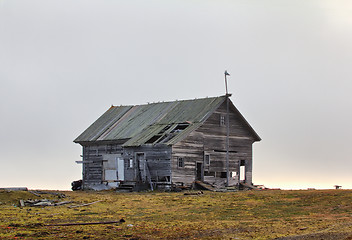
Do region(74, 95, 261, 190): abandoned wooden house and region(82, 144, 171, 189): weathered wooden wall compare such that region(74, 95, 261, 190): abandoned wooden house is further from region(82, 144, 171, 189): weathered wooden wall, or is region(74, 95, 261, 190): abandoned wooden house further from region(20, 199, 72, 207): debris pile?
region(20, 199, 72, 207): debris pile

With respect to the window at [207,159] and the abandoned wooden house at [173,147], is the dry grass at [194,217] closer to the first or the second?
the abandoned wooden house at [173,147]

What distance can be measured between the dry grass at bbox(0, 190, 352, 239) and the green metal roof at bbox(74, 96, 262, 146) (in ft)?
28.6

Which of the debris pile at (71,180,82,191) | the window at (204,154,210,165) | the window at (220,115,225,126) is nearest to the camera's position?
the window at (204,154,210,165)

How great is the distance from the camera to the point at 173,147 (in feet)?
162

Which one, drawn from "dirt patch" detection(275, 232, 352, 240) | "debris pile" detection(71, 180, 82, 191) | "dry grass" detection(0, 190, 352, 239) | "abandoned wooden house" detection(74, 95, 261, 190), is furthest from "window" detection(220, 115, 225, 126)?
"dirt patch" detection(275, 232, 352, 240)

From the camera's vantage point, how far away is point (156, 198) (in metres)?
42.2

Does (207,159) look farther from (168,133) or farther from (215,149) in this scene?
(168,133)

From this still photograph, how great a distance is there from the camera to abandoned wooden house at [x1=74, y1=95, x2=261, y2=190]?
165ft

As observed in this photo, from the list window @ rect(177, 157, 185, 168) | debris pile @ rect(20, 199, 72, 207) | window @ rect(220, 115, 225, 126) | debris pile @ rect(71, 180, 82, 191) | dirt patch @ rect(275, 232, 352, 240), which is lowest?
dirt patch @ rect(275, 232, 352, 240)

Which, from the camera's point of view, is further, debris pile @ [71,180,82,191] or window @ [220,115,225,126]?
debris pile @ [71,180,82,191]

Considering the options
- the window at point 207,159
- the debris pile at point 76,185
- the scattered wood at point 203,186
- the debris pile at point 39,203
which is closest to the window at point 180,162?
the scattered wood at point 203,186

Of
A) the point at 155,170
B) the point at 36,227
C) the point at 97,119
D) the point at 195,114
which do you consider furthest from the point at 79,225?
the point at 97,119

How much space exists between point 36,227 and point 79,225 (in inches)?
65.6

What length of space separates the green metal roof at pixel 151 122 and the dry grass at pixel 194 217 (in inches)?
343
